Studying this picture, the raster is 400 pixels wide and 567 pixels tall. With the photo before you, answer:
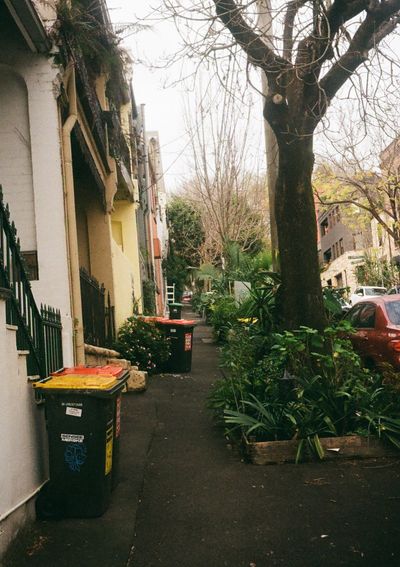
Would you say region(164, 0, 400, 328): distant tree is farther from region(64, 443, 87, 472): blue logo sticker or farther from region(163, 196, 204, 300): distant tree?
region(163, 196, 204, 300): distant tree

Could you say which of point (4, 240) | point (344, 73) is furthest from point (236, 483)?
point (344, 73)

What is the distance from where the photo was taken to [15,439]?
3.97m

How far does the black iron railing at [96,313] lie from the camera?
29.7 feet

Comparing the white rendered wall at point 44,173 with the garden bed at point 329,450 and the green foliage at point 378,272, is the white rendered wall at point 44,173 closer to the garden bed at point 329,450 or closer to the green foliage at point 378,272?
the garden bed at point 329,450

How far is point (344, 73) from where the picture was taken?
6.88m

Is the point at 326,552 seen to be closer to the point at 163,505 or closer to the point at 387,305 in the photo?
the point at 163,505

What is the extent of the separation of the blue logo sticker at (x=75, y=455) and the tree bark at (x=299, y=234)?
3.42m

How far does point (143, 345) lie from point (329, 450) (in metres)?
5.82

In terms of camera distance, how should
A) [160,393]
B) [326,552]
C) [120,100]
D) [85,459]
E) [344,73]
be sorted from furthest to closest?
[120,100] < [160,393] < [344,73] < [85,459] < [326,552]

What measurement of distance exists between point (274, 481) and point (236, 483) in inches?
13.1

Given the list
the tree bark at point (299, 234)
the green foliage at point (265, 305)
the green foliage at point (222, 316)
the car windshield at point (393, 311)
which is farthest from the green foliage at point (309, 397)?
the green foliage at point (222, 316)

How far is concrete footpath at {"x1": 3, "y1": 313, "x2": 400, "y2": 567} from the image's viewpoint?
3699mm

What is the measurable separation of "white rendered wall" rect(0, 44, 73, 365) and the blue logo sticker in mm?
2850

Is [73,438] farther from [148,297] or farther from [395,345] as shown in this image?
[148,297]
